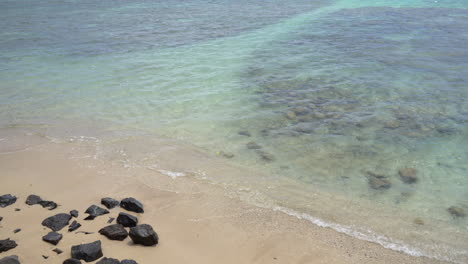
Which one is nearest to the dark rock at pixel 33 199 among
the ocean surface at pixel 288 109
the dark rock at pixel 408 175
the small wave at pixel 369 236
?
the ocean surface at pixel 288 109

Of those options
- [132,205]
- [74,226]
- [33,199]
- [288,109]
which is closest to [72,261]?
[74,226]

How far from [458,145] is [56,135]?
26.4ft

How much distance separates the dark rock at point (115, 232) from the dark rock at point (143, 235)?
0.14 meters

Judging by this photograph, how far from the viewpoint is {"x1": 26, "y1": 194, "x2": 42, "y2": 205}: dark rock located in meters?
5.44

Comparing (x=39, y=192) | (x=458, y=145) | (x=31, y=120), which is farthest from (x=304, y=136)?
(x=31, y=120)

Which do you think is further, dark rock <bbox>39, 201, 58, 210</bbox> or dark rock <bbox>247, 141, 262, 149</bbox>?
dark rock <bbox>247, 141, 262, 149</bbox>

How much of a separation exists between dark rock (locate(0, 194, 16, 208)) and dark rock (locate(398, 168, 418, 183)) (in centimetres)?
600

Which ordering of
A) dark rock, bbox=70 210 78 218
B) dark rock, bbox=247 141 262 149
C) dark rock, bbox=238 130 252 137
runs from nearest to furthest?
dark rock, bbox=70 210 78 218 < dark rock, bbox=247 141 262 149 < dark rock, bbox=238 130 252 137

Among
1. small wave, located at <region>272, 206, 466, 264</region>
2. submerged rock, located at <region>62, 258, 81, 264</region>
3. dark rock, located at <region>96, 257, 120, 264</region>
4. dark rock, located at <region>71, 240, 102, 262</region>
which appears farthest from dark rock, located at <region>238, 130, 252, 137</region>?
submerged rock, located at <region>62, 258, 81, 264</region>

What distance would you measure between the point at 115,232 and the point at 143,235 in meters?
0.39

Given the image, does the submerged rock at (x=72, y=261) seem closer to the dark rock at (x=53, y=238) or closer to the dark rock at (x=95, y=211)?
the dark rock at (x=53, y=238)

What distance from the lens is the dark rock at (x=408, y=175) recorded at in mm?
6348

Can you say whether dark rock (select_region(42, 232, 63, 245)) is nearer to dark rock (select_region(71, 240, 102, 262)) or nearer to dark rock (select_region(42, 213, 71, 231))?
dark rock (select_region(42, 213, 71, 231))

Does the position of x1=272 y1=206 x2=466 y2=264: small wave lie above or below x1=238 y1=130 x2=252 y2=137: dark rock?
below
